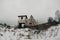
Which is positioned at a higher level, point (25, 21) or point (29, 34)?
point (25, 21)

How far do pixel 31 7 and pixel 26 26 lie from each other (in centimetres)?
26

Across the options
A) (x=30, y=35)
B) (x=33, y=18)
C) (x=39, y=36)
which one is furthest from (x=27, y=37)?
(x=33, y=18)

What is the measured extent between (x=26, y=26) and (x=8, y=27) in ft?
0.82

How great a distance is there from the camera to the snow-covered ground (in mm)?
1595

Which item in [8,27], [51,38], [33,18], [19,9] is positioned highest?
[19,9]

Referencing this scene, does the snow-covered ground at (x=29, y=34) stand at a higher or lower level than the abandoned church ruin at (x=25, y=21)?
lower

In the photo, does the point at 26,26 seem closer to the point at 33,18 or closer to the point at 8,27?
the point at 33,18

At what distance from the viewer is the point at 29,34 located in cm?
162

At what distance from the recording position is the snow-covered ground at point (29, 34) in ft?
5.23

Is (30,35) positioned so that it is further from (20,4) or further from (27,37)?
(20,4)

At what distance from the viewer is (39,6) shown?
164 cm

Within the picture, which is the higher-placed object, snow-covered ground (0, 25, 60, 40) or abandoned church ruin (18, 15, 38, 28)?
abandoned church ruin (18, 15, 38, 28)

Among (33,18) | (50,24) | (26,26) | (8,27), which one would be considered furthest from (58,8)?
(8,27)

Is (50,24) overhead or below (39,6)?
below
